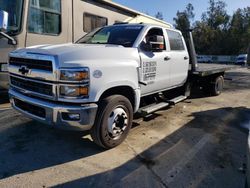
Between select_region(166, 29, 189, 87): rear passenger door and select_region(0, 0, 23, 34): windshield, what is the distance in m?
3.67

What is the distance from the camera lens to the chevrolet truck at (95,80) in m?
4.08

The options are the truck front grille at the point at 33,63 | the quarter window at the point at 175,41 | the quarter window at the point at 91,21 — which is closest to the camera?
the truck front grille at the point at 33,63

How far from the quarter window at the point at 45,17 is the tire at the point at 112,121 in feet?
12.8

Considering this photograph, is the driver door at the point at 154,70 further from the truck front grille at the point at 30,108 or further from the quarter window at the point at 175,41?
the truck front grille at the point at 30,108

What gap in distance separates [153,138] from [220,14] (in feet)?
216

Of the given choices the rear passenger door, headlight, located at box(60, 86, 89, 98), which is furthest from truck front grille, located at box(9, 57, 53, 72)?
the rear passenger door

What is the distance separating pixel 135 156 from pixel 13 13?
16.2 ft

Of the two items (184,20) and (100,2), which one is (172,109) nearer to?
(100,2)

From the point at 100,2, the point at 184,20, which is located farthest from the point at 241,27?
the point at 100,2

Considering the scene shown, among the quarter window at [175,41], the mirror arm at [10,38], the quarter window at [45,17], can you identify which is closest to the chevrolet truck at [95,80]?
the quarter window at [175,41]

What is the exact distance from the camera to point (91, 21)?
9.04m

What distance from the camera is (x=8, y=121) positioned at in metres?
6.02

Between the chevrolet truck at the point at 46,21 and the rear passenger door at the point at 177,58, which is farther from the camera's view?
the chevrolet truck at the point at 46,21

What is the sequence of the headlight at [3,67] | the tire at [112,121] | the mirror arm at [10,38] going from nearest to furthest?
the tire at [112,121], the mirror arm at [10,38], the headlight at [3,67]
